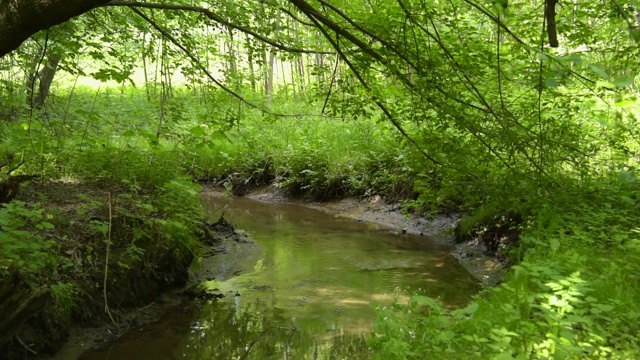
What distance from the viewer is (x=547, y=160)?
4469mm

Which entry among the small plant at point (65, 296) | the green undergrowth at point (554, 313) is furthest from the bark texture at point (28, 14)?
the green undergrowth at point (554, 313)

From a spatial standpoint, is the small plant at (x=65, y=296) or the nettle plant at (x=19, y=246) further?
the small plant at (x=65, y=296)

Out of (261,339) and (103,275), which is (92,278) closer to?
(103,275)

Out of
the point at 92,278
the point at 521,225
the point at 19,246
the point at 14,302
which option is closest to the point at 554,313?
the point at 521,225

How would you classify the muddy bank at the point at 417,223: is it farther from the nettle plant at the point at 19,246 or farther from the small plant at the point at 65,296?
the nettle plant at the point at 19,246

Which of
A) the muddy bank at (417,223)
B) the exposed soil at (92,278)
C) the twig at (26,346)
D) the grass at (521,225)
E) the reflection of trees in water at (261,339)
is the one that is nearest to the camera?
the grass at (521,225)

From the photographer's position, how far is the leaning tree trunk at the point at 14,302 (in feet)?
11.2

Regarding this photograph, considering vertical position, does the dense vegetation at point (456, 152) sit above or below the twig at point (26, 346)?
above

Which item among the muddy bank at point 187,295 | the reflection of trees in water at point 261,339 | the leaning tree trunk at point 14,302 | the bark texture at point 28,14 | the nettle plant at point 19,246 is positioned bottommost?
the reflection of trees in water at point 261,339

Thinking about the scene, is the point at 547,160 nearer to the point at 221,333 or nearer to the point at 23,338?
the point at 221,333

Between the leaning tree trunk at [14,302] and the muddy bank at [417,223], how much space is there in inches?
199

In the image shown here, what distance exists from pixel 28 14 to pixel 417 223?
802 centimetres

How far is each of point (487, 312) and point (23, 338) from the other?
3659 millimetres

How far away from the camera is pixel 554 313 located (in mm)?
2816
